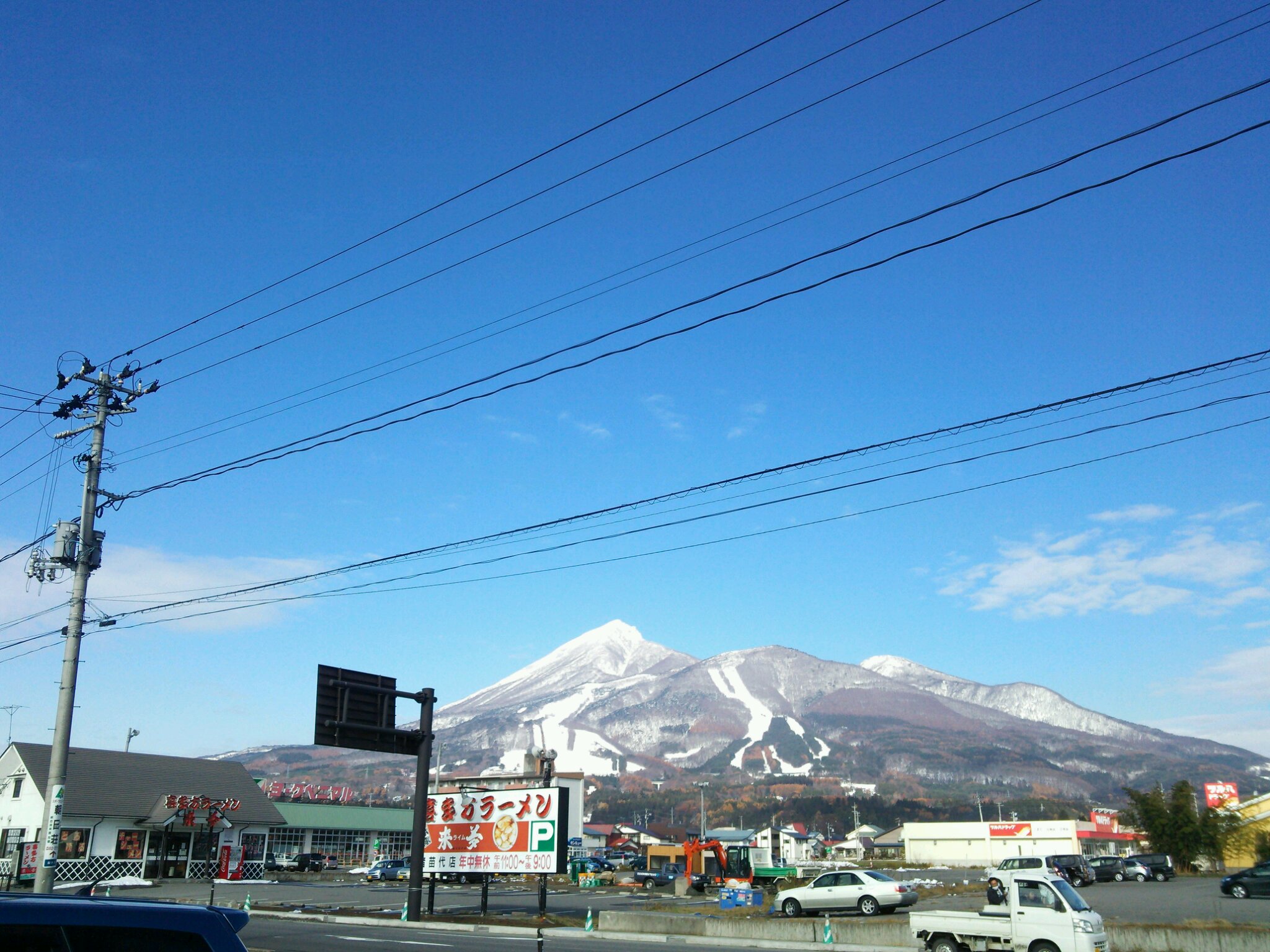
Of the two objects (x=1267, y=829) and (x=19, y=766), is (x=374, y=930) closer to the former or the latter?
(x=19, y=766)

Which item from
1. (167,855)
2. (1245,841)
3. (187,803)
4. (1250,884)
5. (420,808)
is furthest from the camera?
(1245,841)

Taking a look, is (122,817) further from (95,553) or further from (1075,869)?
(1075,869)

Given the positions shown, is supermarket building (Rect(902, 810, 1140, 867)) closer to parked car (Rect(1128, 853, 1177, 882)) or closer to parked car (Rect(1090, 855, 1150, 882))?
parked car (Rect(1128, 853, 1177, 882))

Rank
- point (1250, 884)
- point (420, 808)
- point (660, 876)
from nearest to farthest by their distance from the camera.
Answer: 1. point (420, 808)
2. point (1250, 884)
3. point (660, 876)

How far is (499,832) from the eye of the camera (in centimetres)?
3506

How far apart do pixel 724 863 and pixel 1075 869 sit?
780 inches

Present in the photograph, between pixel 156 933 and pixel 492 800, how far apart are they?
32.7 m

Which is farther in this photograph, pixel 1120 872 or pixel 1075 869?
pixel 1120 872

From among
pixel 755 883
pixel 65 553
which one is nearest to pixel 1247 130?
pixel 65 553

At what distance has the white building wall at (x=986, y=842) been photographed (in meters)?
112

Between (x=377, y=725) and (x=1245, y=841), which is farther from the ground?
(x=377, y=725)

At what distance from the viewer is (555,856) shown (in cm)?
3384

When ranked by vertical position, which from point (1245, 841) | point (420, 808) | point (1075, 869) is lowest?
point (1245, 841)

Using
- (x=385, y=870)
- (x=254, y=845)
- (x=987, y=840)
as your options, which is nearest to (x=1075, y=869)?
(x=385, y=870)
